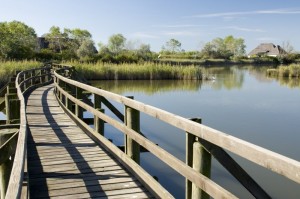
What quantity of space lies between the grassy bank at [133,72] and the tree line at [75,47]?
1257 centimetres

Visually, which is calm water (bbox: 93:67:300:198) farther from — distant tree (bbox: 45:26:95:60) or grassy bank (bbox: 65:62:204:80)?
distant tree (bbox: 45:26:95:60)

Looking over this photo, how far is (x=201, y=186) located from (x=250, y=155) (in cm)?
73

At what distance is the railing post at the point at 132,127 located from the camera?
455 centimetres

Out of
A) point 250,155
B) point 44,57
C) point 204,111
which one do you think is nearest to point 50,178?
point 250,155

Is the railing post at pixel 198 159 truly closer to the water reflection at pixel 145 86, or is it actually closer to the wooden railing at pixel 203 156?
the wooden railing at pixel 203 156

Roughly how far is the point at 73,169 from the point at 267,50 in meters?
116

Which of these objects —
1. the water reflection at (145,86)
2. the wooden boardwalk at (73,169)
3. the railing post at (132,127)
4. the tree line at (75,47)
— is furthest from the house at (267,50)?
the railing post at (132,127)

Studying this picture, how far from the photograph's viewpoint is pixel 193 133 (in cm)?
293

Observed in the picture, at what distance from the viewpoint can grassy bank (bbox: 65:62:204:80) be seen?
32.2m

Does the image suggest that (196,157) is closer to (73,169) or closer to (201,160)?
(201,160)

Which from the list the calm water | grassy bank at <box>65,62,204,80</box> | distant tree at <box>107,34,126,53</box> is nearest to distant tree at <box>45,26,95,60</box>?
distant tree at <box>107,34,126,53</box>

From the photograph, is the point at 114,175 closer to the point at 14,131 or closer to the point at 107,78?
the point at 14,131

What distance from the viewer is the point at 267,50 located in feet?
367

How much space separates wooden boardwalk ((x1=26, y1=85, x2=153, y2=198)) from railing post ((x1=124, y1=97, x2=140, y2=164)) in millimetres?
277
